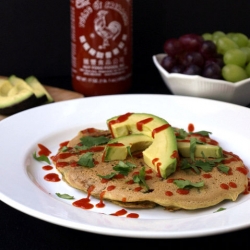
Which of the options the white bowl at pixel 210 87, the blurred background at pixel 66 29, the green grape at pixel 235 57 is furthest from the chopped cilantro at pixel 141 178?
the blurred background at pixel 66 29

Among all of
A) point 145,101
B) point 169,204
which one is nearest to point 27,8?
point 145,101

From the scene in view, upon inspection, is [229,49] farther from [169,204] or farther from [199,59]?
[169,204]

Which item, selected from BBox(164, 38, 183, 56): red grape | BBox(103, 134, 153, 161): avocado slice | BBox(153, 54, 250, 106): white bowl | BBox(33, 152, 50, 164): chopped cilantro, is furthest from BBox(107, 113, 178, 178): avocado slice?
BBox(164, 38, 183, 56): red grape

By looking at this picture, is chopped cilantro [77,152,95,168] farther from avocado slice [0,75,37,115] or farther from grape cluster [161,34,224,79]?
grape cluster [161,34,224,79]

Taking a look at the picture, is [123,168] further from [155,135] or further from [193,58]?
[193,58]

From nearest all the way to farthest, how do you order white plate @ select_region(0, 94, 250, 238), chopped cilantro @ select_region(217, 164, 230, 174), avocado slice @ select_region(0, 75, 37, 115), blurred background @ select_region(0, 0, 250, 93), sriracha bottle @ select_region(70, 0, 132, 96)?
white plate @ select_region(0, 94, 250, 238) → chopped cilantro @ select_region(217, 164, 230, 174) → avocado slice @ select_region(0, 75, 37, 115) → sriracha bottle @ select_region(70, 0, 132, 96) → blurred background @ select_region(0, 0, 250, 93)

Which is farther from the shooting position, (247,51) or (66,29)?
(66,29)

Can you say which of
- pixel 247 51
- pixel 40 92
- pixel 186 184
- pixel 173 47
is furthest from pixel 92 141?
pixel 247 51
